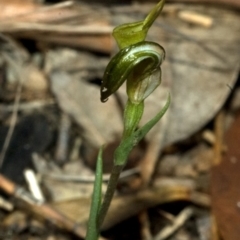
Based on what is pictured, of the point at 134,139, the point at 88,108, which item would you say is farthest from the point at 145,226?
the point at 134,139

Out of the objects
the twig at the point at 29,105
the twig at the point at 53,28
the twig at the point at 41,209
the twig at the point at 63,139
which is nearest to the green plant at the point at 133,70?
the twig at the point at 41,209

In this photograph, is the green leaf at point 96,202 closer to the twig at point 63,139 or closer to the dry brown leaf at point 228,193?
the dry brown leaf at point 228,193

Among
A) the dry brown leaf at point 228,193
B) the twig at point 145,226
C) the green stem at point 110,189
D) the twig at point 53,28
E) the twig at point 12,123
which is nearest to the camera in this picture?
the green stem at point 110,189

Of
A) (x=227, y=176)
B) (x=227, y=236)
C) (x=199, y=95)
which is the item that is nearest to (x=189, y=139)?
(x=199, y=95)

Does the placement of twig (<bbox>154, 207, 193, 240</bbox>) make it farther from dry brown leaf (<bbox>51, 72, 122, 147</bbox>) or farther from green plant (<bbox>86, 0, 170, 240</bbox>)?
green plant (<bbox>86, 0, 170, 240</bbox>)

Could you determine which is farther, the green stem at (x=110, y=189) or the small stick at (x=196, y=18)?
the small stick at (x=196, y=18)

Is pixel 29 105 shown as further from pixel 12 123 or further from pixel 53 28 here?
pixel 53 28

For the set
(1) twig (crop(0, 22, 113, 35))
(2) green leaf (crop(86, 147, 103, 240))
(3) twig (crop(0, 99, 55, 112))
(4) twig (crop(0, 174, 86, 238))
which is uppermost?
→ (2) green leaf (crop(86, 147, 103, 240))

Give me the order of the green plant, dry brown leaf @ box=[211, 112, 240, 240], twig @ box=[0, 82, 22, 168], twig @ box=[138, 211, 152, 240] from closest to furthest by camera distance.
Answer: the green plant < dry brown leaf @ box=[211, 112, 240, 240] < twig @ box=[138, 211, 152, 240] < twig @ box=[0, 82, 22, 168]

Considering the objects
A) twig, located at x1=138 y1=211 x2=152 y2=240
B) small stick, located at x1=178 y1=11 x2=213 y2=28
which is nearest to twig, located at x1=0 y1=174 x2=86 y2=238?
twig, located at x1=138 y1=211 x2=152 y2=240
